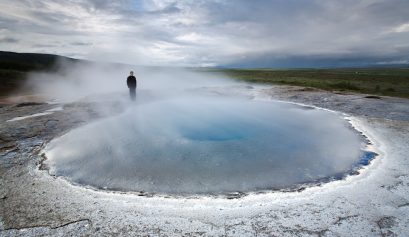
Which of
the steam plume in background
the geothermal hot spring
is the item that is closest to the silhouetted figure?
the steam plume in background

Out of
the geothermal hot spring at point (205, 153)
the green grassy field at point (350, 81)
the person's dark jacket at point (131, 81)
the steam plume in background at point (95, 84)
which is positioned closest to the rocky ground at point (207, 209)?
the geothermal hot spring at point (205, 153)

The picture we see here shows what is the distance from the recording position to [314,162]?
6.44 metres

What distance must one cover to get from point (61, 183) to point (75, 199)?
0.85m

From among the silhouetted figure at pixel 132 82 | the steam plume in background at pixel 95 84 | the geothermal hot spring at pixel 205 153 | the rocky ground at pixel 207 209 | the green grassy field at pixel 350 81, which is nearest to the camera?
the rocky ground at pixel 207 209

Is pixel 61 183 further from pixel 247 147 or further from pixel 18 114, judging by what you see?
pixel 18 114

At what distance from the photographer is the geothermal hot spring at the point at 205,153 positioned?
17.6 ft

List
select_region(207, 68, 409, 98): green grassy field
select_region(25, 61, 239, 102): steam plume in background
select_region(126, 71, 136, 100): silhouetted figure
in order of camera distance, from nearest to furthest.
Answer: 1. select_region(126, 71, 136, 100): silhouetted figure
2. select_region(25, 61, 239, 102): steam plume in background
3. select_region(207, 68, 409, 98): green grassy field

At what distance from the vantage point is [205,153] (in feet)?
22.8

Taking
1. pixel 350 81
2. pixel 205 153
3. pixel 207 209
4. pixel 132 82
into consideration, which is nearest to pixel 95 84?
pixel 132 82

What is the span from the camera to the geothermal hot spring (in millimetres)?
5352

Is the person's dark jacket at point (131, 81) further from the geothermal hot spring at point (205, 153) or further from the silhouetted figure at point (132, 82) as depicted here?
the geothermal hot spring at point (205, 153)

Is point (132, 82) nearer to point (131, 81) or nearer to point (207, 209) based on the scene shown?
point (131, 81)

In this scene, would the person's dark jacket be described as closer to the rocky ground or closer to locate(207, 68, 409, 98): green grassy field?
the rocky ground

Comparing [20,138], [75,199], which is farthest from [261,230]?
[20,138]
